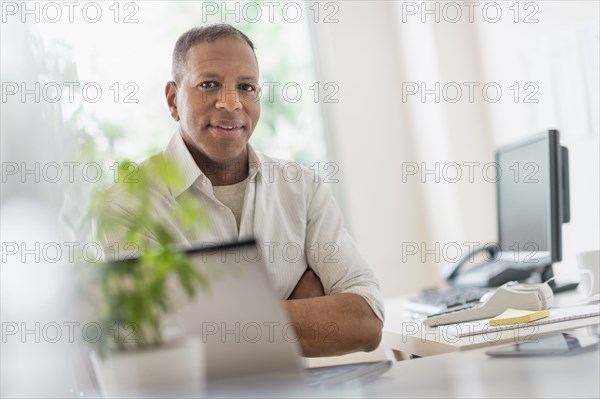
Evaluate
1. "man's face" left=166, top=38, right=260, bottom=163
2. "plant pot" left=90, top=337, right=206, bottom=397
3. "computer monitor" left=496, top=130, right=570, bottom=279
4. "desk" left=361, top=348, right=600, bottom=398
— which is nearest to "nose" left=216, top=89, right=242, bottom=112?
"man's face" left=166, top=38, right=260, bottom=163

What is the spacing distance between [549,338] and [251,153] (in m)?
0.99

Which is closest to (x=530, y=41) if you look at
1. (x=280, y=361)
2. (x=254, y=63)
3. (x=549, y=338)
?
(x=254, y=63)

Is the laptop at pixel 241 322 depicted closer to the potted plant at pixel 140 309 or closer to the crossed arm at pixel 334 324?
the potted plant at pixel 140 309

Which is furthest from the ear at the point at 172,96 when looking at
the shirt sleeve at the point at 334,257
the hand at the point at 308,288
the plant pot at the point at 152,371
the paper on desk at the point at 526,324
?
the plant pot at the point at 152,371

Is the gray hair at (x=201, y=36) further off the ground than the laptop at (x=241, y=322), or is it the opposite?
the gray hair at (x=201, y=36)

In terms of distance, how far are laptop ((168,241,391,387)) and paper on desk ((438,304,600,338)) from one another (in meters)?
0.74

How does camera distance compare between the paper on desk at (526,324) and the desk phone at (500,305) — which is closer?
the paper on desk at (526,324)

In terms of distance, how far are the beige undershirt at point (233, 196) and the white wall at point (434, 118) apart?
1.13m

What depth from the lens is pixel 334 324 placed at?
1679mm

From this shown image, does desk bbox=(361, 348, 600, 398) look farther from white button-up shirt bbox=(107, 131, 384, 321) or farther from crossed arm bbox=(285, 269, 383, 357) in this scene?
white button-up shirt bbox=(107, 131, 384, 321)

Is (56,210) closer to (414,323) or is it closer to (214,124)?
(214,124)

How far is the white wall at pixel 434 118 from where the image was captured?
2.54 m

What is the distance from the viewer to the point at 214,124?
6.62ft

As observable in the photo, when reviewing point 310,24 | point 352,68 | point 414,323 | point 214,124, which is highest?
point 310,24
